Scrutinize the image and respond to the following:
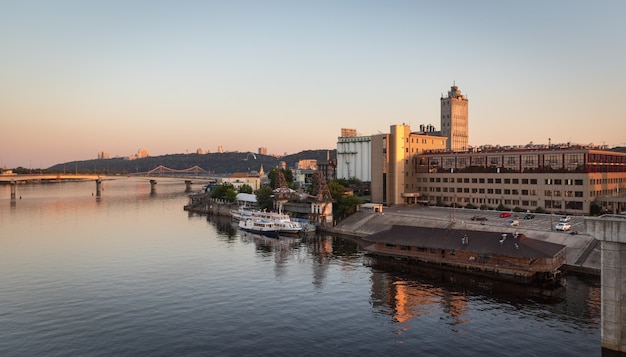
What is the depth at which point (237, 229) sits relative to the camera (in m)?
128

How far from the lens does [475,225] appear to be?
93.8m

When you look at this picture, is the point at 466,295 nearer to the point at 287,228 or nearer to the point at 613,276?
the point at 613,276

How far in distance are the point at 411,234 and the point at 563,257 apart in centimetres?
2350

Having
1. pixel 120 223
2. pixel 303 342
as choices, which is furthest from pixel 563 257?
pixel 120 223

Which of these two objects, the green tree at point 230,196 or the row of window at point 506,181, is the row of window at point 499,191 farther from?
the green tree at point 230,196

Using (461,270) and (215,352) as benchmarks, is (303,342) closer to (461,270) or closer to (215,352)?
(215,352)

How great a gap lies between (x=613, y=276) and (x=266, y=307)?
34600mm

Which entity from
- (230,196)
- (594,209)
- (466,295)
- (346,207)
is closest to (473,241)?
(466,295)

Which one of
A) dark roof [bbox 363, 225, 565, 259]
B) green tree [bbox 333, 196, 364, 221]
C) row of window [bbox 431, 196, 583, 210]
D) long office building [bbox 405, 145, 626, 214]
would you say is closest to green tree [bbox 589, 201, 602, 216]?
long office building [bbox 405, 145, 626, 214]

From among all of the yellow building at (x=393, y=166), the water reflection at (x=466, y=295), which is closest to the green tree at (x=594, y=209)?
the water reflection at (x=466, y=295)

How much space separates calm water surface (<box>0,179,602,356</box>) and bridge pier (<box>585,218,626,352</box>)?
9.01 feet

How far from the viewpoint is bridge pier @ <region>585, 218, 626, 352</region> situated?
36938 millimetres

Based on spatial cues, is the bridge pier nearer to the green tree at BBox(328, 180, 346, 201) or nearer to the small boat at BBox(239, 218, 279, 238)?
the small boat at BBox(239, 218, 279, 238)

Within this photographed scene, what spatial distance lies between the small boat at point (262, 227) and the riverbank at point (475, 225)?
1435cm
